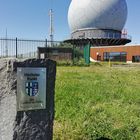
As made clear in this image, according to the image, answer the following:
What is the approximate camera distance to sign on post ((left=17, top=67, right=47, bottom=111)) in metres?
2.99

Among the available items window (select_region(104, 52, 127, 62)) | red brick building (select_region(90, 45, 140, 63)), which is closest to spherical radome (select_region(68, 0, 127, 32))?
red brick building (select_region(90, 45, 140, 63))

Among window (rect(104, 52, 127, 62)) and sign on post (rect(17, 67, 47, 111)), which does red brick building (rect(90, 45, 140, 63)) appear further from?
sign on post (rect(17, 67, 47, 111))

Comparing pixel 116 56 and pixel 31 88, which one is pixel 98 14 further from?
pixel 31 88

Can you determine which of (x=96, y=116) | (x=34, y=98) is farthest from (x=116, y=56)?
(x=34, y=98)

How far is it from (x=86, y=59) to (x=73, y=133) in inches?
1015

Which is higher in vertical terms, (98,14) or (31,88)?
(98,14)

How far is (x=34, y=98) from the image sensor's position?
3.06 metres

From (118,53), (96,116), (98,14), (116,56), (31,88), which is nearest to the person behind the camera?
(31,88)

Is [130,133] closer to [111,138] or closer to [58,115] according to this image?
[111,138]

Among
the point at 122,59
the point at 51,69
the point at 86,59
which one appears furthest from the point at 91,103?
the point at 122,59

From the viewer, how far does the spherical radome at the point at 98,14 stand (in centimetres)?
5925

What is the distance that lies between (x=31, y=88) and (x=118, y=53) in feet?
194

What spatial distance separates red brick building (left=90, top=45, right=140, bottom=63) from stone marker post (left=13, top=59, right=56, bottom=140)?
187 ft

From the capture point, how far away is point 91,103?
6.43 metres
